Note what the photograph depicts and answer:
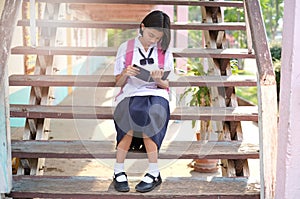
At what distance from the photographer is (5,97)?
222 cm

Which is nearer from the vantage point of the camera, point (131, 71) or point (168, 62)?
point (131, 71)

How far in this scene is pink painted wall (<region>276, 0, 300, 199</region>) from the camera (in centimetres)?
200

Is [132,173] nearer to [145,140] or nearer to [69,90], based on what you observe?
[145,140]

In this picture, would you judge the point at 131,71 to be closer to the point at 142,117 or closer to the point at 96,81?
the point at 142,117

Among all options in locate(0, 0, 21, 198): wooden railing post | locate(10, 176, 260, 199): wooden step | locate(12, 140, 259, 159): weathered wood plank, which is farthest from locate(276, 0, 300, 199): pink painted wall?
locate(0, 0, 21, 198): wooden railing post

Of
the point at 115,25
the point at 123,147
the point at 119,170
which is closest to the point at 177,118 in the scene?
the point at 123,147

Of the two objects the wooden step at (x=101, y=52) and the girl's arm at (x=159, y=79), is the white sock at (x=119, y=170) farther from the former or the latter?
the wooden step at (x=101, y=52)

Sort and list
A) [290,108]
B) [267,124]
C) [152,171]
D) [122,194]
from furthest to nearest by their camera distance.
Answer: [152,171] < [122,194] < [267,124] < [290,108]

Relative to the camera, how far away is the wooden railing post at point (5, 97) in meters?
2.19

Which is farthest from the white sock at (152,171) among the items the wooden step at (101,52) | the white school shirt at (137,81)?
the wooden step at (101,52)

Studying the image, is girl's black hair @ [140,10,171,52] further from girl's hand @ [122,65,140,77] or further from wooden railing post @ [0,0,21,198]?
wooden railing post @ [0,0,21,198]

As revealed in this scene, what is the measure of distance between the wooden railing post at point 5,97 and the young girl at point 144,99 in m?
0.59

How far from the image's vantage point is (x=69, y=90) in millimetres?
10297

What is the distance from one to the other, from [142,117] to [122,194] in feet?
1.49
